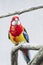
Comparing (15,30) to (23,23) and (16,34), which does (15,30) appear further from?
(23,23)

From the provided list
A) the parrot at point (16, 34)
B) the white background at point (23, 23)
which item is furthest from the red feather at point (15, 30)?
the white background at point (23, 23)

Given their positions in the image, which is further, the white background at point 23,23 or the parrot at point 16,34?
the white background at point 23,23

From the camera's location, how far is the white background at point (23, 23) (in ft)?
4.39

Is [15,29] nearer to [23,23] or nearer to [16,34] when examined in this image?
[16,34]

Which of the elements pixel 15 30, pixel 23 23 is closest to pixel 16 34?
pixel 15 30

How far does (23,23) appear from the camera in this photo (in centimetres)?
138

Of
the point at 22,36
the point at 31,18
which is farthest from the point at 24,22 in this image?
the point at 22,36

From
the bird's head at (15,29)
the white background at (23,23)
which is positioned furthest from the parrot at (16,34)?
the white background at (23,23)

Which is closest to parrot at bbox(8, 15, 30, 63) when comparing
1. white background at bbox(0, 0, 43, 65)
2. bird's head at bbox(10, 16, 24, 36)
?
bird's head at bbox(10, 16, 24, 36)

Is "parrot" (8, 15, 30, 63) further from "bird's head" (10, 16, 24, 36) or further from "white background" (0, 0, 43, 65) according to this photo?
"white background" (0, 0, 43, 65)

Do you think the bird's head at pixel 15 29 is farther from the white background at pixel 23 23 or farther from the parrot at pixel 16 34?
the white background at pixel 23 23

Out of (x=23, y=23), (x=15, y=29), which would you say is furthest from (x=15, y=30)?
(x=23, y=23)

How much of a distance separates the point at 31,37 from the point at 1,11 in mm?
279

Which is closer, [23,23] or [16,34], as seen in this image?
[16,34]
